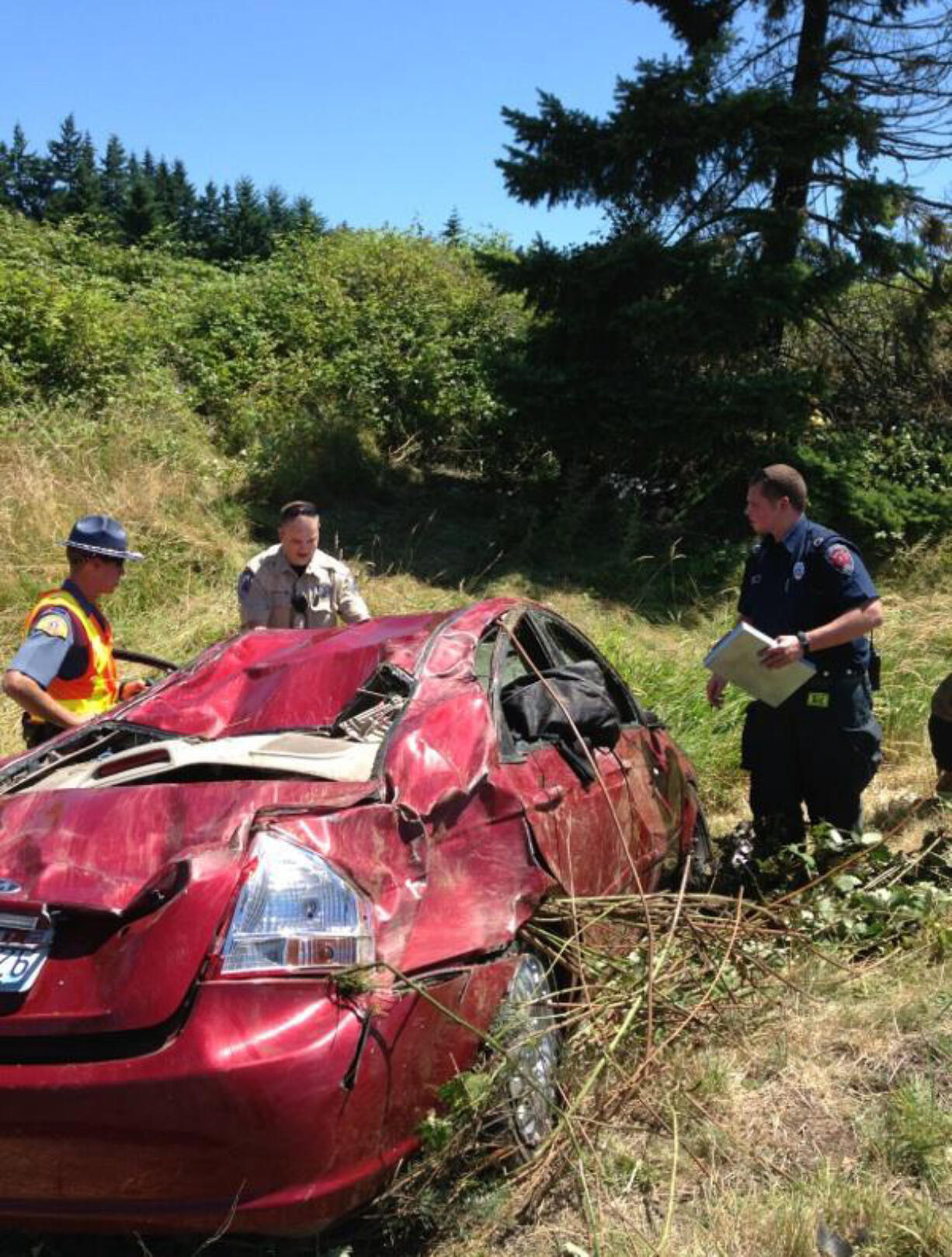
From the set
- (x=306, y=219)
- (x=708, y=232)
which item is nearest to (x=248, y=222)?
(x=306, y=219)

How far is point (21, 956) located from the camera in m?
2.20

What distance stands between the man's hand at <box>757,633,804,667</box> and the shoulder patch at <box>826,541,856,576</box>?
0.36 meters

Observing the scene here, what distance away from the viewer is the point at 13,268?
12672 millimetres

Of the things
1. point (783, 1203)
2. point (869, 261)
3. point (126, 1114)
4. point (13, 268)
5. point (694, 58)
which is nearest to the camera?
point (126, 1114)

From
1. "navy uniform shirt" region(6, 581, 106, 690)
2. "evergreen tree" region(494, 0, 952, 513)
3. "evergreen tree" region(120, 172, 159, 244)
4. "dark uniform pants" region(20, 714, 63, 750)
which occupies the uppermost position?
"evergreen tree" region(120, 172, 159, 244)

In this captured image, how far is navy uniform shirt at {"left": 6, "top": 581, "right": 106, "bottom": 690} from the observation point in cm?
405

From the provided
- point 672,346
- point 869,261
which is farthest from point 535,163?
point 869,261

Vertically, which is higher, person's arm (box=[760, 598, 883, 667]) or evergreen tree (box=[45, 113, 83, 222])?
evergreen tree (box=[45, 113, 83, 222])

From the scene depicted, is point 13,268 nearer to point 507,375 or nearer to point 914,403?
point 507,375

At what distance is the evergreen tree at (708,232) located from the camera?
10.8 metres

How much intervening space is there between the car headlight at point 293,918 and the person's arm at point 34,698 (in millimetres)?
1964

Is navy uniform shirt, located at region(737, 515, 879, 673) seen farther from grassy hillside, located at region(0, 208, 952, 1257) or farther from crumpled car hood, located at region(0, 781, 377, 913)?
crumpled car hood, located at region(0, 781, 377, 913)

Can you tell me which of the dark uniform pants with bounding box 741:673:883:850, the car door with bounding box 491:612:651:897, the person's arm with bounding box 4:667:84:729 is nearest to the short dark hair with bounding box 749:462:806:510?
the dark uniform pants with bounding box 741:673:883:850

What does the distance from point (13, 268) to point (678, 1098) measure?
497 inches
